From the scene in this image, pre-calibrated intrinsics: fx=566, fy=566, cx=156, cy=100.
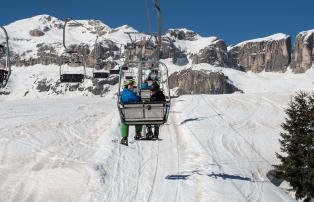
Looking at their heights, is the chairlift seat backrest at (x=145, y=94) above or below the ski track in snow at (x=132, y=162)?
above

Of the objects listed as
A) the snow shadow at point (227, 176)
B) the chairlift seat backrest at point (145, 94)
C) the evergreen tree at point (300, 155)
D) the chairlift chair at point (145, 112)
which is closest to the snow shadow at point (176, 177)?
the snow shadow at point (227, 176)

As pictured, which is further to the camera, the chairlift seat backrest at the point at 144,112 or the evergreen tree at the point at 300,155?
the evergreen tree at the point at 300,155

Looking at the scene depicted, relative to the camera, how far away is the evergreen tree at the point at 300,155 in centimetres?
3544

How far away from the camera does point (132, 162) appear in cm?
2800

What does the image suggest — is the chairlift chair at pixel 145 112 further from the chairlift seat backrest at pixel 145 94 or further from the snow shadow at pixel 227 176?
the snow shadow at pixel 227 176

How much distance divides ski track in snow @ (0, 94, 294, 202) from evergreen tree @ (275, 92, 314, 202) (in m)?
1.76

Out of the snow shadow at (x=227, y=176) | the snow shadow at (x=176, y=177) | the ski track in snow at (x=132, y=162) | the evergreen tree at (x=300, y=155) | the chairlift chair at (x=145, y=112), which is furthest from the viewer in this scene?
the evergreen tree at (x=300, y=155)

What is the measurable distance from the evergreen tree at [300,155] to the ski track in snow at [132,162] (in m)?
1.76

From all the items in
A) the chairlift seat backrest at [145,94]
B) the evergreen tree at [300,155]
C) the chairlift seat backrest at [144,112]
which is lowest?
the evergreen tree at [300,155]

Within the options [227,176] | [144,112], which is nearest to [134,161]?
[227,176]

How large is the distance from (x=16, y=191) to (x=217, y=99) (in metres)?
49.4

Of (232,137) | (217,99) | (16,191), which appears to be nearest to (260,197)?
(16,191)

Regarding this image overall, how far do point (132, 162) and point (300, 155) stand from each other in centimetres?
1434

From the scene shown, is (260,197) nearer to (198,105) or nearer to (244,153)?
(244,153)
